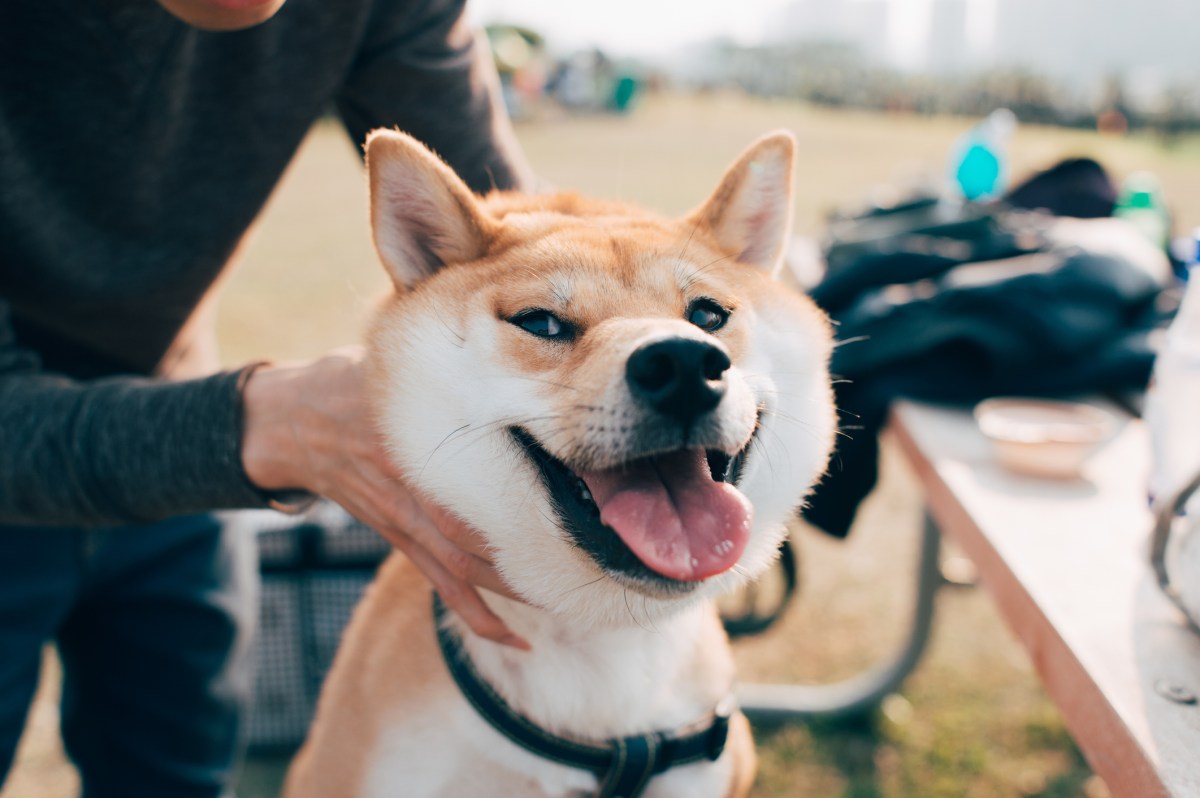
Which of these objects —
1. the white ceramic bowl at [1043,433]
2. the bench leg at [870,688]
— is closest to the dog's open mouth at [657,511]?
the white ceramic bowl at [1043,433]

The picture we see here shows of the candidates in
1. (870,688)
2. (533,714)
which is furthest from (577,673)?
(870,688)

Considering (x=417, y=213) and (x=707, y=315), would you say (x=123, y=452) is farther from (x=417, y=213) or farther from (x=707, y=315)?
(x=707, y=315)

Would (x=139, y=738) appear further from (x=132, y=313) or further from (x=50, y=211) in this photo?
(x=50, y=211)

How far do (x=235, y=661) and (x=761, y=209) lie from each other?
5.40 ft

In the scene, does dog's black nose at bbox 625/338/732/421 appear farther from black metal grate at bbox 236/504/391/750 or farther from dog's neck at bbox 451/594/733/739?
black metal grate at bbox 236/504/391/750

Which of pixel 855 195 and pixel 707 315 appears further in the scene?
pixel 855 195

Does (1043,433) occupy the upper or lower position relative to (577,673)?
upper

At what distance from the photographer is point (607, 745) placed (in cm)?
142

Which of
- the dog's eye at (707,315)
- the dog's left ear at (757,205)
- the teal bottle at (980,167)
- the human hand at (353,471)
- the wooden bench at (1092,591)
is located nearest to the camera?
the wooden bench at (1092,591)

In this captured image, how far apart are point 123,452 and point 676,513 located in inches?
34.9

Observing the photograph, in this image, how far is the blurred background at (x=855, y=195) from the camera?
2832 mm

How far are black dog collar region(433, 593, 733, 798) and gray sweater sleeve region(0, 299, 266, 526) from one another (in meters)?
0.45

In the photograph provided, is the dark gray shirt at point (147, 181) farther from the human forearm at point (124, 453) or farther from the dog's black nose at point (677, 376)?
the dog's black nose at point (677, 376)

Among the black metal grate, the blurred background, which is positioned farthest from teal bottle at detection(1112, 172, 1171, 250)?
the black metal grate
